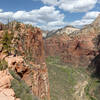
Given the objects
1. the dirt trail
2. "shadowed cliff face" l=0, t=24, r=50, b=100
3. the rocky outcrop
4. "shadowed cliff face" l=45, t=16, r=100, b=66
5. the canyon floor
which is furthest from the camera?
"shadowed cliff face" l=45, t=16, r=100, b=66

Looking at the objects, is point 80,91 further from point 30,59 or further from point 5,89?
point 5,89

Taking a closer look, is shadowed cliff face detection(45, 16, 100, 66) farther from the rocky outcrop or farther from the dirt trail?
the rocky outcrop

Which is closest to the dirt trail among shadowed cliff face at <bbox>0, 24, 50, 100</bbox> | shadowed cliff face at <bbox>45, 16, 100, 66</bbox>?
shadowed cliff face at <bbox>45, 16, 100, 66</bbox>

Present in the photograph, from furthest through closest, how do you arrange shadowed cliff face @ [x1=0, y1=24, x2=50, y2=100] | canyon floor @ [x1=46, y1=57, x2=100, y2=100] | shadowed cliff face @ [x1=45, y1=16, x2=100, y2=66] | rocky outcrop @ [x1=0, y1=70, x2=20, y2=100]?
shadowed cliff face @ [x1=45, y1=16, x2=100, y2=66], canyon floor @ [x1=46, y1=57, x2=100, y2=100], shadowed cliff face @ [x1=0, y1=24, x2=50, y2=100], rocky outcrop @ [x1=0, y1=70, x2=20, y2=100]

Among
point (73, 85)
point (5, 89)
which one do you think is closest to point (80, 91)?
point (73, 85)

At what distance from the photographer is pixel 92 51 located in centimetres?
8506

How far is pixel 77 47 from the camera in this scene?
9125 centimetres

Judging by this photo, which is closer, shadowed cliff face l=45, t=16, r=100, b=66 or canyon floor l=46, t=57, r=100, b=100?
canyon floor l=46, t=57, r=100, b=100

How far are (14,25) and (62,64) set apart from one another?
65.8 m

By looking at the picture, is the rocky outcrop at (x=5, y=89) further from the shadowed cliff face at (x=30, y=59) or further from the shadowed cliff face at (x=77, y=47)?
the shadowed cliff face at (x=77, y=47)

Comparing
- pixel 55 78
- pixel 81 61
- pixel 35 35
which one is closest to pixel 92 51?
pixel 81 61

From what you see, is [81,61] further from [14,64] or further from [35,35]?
[14,64]

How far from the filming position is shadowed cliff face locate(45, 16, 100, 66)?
283ft

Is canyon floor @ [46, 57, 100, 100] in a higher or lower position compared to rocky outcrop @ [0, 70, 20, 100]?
lower
